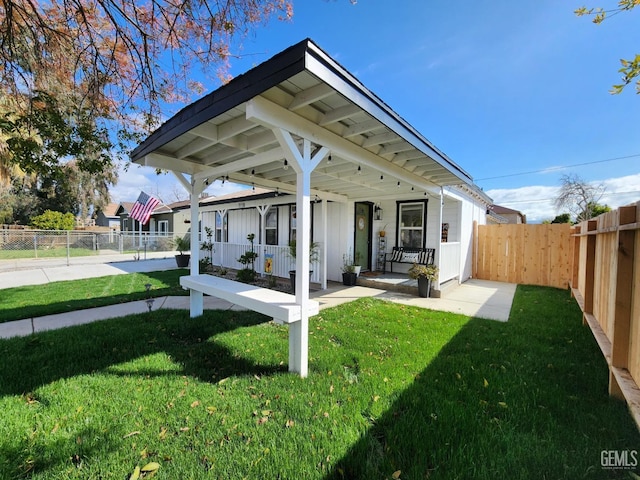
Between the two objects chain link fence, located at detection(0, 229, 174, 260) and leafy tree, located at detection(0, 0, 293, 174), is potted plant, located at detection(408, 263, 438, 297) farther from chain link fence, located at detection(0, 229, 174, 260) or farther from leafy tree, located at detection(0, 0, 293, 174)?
chain link fence, located at detection(0, 229, 174, 260)

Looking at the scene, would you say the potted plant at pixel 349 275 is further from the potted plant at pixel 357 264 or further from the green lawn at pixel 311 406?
the green lawn at pixel 311 406

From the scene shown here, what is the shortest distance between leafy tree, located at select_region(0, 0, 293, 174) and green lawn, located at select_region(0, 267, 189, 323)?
109 inches

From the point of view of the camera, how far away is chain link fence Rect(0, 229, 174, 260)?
44.5 ft

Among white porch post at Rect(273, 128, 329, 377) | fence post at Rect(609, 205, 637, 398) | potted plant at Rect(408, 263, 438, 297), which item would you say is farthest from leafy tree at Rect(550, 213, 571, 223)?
white porch post at Rect(273, 128, 329, 377)

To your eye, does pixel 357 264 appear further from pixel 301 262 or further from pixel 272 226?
pixel 301 262

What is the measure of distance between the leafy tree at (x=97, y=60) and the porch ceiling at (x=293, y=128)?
1.17 metres

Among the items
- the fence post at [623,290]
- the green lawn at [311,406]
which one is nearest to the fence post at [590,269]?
the green lawn at [311,406]

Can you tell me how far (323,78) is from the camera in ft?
7.27

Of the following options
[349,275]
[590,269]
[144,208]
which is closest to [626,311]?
[590,269]

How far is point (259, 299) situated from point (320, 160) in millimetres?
1757

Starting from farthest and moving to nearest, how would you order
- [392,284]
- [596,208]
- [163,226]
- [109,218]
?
1. [109,218]
2. [163,226]
3. [596,208]
4. [392,284]

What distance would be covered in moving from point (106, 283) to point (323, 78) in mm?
9154

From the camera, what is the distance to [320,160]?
3.16 m

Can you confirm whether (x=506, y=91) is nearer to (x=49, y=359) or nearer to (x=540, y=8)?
(x=540, y=8)
